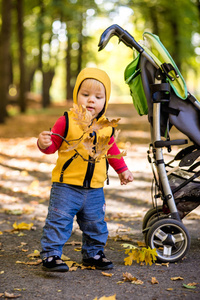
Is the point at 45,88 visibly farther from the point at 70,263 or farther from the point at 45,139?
the point at 45,139

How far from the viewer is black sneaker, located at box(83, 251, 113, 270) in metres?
3.33

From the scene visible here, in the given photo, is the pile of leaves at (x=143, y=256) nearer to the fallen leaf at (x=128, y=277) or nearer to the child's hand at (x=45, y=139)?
the fallen leaf at (x=128, y=277)

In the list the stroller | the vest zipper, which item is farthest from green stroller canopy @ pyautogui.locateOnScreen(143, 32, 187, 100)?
the vest zipper

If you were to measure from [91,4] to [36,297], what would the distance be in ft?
75.2

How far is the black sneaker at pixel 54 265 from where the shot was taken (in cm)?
318

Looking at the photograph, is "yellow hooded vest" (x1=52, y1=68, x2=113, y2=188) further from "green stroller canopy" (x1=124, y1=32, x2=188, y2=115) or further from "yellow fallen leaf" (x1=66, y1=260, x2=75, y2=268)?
"yellow fallen leaf" (x1=66, y1=260, x2=75, y2=268)

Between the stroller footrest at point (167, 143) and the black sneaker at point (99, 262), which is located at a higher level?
the stroller footrest at point (167, 143)

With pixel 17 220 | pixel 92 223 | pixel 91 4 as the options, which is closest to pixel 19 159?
pixel 17 220

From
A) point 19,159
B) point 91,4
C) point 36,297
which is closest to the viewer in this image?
point 36,297

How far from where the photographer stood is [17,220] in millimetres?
4836

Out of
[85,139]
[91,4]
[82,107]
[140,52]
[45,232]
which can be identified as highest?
[91,4]

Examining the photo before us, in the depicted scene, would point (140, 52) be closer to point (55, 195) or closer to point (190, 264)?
point (55, 195)

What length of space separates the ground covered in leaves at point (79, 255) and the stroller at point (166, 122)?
0.70ft

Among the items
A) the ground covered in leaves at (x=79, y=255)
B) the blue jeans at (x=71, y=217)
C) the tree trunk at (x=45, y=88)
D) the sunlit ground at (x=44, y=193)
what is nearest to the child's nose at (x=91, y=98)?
the blue jeans at (x=71, y=217)
